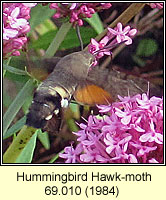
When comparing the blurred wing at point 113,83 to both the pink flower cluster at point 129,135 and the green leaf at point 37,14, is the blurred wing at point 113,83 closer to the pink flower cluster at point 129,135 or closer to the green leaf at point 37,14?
the pink flower cluster at point 129,135

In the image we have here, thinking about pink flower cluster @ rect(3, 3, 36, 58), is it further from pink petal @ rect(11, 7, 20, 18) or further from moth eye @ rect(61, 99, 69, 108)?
moth eye @ rect(61, 99, 69, 108)

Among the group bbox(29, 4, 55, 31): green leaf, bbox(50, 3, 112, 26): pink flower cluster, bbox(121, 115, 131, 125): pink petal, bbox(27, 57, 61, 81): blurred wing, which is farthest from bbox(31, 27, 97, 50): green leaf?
bbox(121, 115, 131, 125): pink petal

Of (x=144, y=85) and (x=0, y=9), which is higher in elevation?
(x=0, y=9)

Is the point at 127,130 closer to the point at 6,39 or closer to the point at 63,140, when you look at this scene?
the point at 6,39

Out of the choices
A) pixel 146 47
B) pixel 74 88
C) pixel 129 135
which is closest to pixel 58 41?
pixel 74 88

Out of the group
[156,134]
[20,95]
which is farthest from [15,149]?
[156,134]

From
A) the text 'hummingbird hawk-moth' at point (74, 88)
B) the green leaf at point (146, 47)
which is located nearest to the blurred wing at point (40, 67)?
the text 'hummingbird hawk-moth' at point (74, 88)
